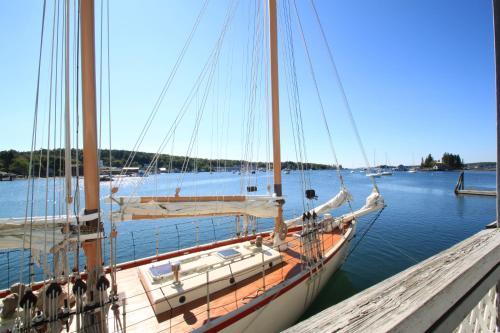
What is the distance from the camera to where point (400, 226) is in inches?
765

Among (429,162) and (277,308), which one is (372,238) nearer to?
(277,308)

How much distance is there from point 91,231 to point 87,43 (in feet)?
11.5

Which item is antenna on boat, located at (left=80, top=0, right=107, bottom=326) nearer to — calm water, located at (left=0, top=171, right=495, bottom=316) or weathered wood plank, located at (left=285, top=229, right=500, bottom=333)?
calm water, located at (left=0, top=171, right=495, bottom=316)

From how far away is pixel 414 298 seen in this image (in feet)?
3.02

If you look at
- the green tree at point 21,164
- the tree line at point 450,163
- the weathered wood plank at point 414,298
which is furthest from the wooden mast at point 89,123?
the tree line at point 450,163

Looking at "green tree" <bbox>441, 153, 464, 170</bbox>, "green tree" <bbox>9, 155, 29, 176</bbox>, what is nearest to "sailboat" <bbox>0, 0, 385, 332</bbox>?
"green tree" <bbox>9, 155, 29, 176</bbox>

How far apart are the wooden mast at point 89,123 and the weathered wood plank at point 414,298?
15.5ft

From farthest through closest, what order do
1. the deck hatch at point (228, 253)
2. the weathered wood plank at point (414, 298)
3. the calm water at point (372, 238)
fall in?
the calm water at point (372, 238), the deck hatch at point (228, 253), the weathered wood plank at point (414, 298)

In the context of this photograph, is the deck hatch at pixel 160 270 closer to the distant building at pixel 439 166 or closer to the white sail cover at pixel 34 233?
the white sail cover at pixel 34 233

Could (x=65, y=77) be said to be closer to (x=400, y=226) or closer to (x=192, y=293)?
(x=192, y=293)

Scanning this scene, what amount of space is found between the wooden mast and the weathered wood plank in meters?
4.71

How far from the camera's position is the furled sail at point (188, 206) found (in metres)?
6.21

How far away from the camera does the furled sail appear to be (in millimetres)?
6207

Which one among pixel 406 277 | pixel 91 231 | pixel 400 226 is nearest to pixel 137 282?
pixel 91 231
